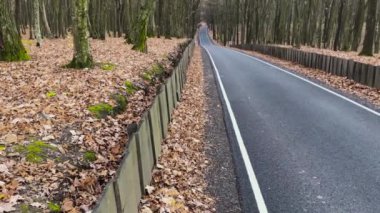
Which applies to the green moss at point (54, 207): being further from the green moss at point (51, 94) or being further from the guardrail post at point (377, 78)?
the guardrail post at point (377, 78)

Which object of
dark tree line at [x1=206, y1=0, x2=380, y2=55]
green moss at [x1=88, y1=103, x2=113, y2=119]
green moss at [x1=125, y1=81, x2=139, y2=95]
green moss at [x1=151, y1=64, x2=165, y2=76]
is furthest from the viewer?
dark tree line at [x1=206, y1=0, x2=380, y2=55]

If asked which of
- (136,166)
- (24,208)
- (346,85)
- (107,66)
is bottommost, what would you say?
(346,85)

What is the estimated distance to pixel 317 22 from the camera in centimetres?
6116

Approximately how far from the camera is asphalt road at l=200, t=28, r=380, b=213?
21.3 feet

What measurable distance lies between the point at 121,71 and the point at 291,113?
17.9 feet

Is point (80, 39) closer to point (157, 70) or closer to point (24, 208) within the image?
point (157, 70)

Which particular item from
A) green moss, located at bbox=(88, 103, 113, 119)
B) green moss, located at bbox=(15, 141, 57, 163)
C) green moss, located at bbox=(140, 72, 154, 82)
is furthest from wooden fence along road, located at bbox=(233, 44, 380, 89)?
green moss, located at bbox=(15, 141, 57, 163)

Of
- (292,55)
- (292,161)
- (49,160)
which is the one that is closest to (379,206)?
(292,161)

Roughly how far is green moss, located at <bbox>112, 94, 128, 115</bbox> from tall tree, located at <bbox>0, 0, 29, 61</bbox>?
4.84 meters

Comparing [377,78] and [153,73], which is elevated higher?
[153,73]

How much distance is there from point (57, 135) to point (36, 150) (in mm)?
826

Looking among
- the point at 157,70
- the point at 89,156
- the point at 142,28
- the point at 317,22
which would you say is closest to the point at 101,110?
the point at 89,156

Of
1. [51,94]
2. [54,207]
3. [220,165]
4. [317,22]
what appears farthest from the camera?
[317,22]

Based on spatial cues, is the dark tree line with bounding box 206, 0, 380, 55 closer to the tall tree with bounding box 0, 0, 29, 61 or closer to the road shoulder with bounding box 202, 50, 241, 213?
the road shoulder with bounding box 202, 50, 241, 213
